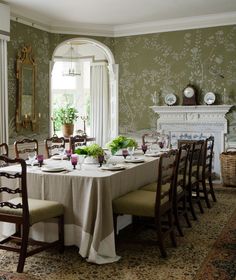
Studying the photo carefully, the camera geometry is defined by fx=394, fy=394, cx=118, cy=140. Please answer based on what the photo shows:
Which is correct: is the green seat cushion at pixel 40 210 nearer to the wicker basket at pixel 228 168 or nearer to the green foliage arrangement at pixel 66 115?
the wicker basket at pixel 228 168

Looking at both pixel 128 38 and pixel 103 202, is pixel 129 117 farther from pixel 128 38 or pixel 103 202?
pixel 103 202

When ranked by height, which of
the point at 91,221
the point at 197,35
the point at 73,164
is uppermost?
the point at 197,35

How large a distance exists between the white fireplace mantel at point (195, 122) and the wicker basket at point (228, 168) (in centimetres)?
35

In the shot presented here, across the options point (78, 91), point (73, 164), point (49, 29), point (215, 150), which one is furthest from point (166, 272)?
point (78, 91)

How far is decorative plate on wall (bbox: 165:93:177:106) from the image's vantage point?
7134 mm

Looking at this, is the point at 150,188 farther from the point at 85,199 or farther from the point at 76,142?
the point at 76,142

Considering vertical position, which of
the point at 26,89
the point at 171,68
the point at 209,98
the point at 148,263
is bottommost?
the point at 148,263

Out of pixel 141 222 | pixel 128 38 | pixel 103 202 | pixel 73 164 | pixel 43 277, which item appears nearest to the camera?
pixel 43 277

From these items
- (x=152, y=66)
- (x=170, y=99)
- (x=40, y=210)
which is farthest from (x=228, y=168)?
(x=40, y=210)

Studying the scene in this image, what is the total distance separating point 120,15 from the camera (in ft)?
21.9

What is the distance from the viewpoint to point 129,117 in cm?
765

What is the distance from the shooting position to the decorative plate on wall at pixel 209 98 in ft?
22.2

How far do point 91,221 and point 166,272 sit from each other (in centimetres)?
73

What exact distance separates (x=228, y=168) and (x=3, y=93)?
148 inches
